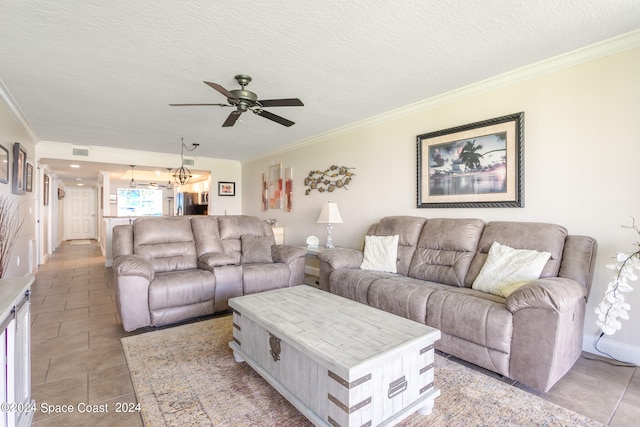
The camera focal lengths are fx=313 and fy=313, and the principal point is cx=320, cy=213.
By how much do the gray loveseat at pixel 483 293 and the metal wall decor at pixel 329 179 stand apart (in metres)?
1.42

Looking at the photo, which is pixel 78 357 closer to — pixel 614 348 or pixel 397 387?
pixel 397 387

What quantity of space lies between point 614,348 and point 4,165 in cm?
591

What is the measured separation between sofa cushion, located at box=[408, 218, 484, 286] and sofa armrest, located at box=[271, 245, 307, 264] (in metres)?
1.40

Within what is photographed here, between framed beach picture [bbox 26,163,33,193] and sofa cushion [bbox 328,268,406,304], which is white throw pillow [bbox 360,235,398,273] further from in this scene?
framed beach picture [bbox 26,163,33,193]

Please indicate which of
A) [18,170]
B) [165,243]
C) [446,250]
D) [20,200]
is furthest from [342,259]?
[20,200]

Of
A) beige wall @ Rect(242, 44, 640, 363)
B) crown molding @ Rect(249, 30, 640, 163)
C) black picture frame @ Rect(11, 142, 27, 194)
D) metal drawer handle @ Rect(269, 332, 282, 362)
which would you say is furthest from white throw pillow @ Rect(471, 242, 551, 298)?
black picture frame @ Rect(11, 142, 27, 194)

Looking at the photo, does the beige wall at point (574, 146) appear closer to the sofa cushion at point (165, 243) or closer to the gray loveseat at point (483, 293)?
the gray loveseat at point (483, 293)

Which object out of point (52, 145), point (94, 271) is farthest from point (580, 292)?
point (52, 145)

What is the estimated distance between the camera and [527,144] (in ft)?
9.37

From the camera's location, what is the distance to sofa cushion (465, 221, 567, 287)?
7.95 ft

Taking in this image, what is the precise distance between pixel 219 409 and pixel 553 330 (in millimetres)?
1992

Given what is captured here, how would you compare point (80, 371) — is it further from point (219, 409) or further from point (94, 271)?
point (94, 271)

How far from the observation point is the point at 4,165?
338 cm

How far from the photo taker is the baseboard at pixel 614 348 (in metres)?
2.28
